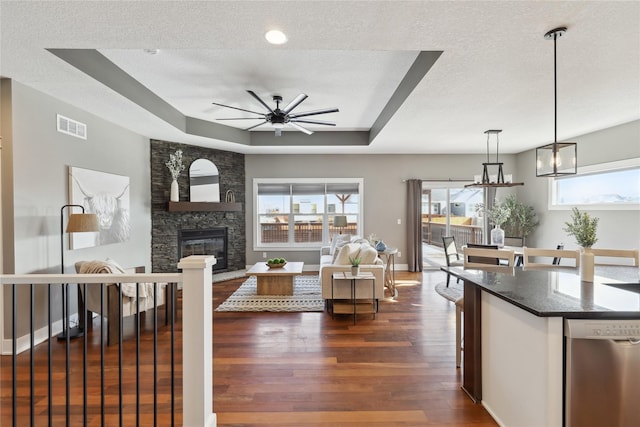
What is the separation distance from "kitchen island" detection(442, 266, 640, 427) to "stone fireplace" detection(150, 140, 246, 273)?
16.6 ft

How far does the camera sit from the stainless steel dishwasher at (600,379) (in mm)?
1574

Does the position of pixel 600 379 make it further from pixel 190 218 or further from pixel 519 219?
pixel 190 218

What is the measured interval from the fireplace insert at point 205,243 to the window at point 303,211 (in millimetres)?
865

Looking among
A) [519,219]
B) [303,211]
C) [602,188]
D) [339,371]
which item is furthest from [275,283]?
[602,188]

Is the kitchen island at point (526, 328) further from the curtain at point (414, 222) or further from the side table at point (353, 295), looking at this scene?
the curtain at point (414, 222)

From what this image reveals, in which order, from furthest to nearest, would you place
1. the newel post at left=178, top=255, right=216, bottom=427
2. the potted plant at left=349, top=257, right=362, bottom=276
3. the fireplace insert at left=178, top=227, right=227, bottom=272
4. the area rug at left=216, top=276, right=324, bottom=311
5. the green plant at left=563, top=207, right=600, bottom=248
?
1. the fireplace insert at left=178, top=227, right=227, bottom=272
2. the area rug at left=216, top=276, right=324, bottom=311
3. the potted plant at left=349, top=257, right=362, bottom=276
4. the green plant at left=563, top=207, right=600, bottom=248
5. the newel post at left=178, top=255, right=216, bottom=427

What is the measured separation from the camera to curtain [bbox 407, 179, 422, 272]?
6973 millimetres

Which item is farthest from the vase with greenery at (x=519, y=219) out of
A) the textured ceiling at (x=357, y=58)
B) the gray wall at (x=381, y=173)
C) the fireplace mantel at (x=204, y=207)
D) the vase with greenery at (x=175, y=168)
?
the vase with greenery at (x=175, y=168)

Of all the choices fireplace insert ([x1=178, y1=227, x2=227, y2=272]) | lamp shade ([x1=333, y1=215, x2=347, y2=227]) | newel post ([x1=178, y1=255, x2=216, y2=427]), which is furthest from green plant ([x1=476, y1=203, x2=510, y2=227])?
newel post ([x1=178, y1=255, x2=216, y2=427])

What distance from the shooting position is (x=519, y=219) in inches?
264

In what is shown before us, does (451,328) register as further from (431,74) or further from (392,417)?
(431,74)

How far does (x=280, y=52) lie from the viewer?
3131mm

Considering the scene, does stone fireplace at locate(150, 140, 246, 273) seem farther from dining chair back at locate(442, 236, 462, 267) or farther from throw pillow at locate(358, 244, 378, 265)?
dining chair back at locate(442, 236, 462, 267)

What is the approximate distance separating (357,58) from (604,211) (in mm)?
4935
